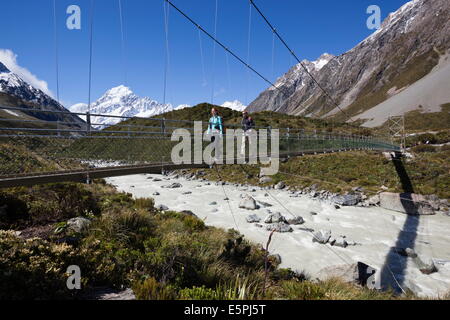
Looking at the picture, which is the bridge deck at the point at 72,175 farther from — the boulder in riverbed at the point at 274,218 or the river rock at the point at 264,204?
the river rock at the point at 264,204

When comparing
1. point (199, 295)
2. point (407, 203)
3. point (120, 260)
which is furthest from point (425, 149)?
point (120, 260)

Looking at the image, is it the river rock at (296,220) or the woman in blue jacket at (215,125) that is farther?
the river rock at (296,220)

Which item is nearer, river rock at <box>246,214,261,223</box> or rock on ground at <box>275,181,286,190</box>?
river rock at <box>246,214,261,223</box>

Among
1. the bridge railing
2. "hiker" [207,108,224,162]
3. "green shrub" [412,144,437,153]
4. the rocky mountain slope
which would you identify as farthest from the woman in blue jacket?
the rocky mountain slope

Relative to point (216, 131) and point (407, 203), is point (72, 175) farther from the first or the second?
point (407, 203)

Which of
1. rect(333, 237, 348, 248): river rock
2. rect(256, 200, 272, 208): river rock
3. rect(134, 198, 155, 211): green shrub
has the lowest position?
rect(333, 237, 348, 248): river rock

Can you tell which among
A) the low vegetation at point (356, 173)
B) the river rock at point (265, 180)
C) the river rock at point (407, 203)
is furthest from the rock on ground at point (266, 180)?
the river rock at point (407, 203)

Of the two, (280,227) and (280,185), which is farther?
(280,185)

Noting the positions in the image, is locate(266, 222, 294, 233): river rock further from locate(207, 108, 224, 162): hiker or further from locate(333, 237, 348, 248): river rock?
locate(207, 108, 224, 162): hiker

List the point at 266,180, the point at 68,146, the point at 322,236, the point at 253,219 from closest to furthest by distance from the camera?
1. the point at 68,146
2. the point at 322,236
3. the point at 253,219
4. the point at 266,180

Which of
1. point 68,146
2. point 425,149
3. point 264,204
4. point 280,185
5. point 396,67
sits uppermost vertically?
point 396,67

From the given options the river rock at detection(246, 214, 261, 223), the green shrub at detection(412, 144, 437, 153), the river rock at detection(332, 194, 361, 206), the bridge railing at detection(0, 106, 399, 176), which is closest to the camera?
the bridge railing at detection(0, 106, 399, 176)
